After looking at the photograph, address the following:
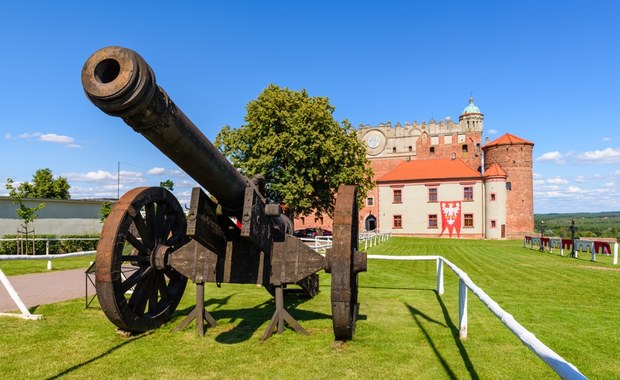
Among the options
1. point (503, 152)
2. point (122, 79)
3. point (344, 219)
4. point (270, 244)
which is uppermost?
point (503, 152)

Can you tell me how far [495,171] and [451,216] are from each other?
21.4ft

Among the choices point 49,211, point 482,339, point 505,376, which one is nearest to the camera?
point 505,376

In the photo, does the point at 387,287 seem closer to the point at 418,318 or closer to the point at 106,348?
the point at 418,318

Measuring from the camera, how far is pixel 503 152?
45.0 metres

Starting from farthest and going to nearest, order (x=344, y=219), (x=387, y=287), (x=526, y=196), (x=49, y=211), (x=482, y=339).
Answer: (x=526, y=196), (x=49, y=211), (x=387, y=287), (x=482, y=339), (x=344, y=219)

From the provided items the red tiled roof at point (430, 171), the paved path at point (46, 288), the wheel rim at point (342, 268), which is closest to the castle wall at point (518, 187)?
the red tiled roof at point (430, 171)

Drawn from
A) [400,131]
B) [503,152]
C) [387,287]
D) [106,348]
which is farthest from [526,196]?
[106,348]

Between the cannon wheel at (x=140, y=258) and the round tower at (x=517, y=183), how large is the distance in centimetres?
4390

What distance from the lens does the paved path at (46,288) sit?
26.3ft

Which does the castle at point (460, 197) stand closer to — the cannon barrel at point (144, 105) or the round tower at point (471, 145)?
the round tower at point (471, 145)

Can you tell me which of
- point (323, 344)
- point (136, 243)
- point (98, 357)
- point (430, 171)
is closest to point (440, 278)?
point (323, 344)

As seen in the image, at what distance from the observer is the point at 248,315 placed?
22.9 ft

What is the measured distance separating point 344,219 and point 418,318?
8.61 feet

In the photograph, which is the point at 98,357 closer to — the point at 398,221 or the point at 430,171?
the point at 398,221
